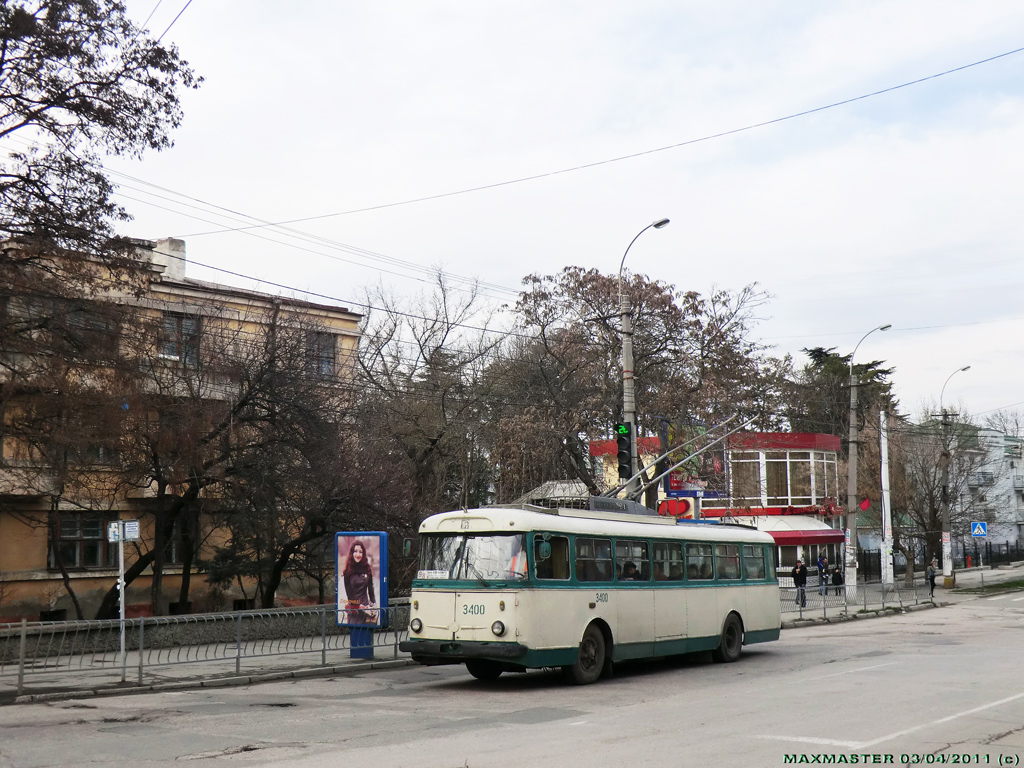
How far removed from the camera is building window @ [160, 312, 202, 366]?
89.2 feet

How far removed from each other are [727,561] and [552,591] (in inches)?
249

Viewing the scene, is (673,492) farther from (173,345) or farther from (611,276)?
(173,345)

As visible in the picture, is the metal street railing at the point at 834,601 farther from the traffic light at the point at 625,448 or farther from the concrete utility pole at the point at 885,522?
the traffic light at the point at 625,448

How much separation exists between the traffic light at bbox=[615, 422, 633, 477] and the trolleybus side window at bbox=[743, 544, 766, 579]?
11.6ft

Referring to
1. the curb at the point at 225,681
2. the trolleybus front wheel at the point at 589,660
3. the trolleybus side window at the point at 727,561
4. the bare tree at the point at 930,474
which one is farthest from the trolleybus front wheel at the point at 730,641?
the bare tree at the point at 930,474

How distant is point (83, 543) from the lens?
33.9m

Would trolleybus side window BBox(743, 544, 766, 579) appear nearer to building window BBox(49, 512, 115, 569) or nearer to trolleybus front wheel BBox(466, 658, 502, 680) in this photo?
trolleybus front wheel BBox(466, 658, 502, 680)

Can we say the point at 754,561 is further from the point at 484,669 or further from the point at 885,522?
the point at 885,522

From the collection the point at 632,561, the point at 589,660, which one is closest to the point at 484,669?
the point at 589,660

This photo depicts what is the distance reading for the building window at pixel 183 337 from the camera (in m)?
27.2

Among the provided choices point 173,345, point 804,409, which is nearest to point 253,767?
point 173,345

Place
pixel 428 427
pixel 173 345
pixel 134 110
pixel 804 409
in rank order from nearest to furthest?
pixel 134 110, pixel 173 345, pixel 428 427, pixel 804 409

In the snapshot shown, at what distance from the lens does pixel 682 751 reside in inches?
394

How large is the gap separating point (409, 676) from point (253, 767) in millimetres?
9367
